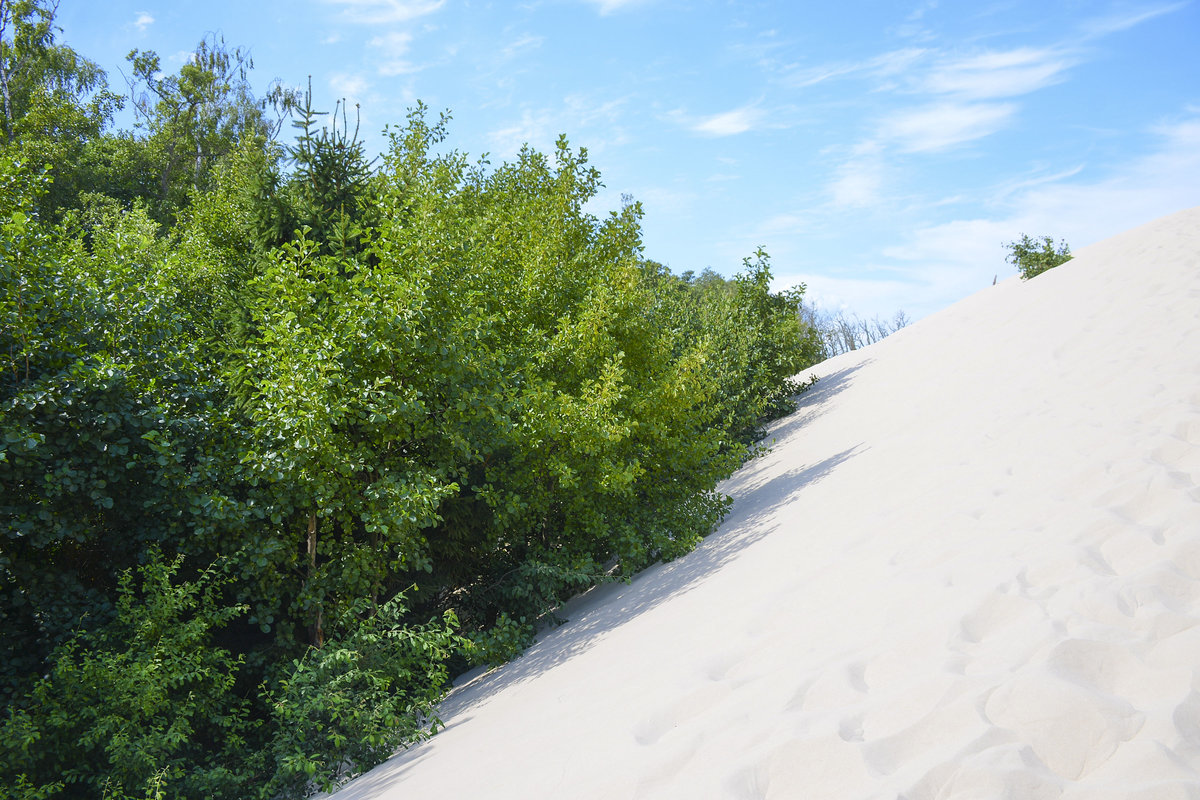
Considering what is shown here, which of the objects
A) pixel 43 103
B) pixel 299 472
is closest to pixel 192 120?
pixel 43 103

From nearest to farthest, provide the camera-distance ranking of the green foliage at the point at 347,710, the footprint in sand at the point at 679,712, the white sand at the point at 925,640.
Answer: the white sand at the point at 925,640, the footprint in sand at the point at 679,712, the green foliage at the point at 347,710

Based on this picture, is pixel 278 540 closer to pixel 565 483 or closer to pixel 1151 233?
pixel 565 483

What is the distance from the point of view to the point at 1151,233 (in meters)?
14.9

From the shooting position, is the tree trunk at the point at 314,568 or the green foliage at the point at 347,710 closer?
the green foliage at the point at 347,710

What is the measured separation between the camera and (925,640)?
3.31m

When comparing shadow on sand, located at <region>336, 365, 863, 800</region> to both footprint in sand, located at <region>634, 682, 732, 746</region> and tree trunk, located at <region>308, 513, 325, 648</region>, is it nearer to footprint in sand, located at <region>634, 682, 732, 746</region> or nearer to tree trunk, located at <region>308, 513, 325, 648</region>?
tree trunk, located at <region>308, 513, 325, 648</region>

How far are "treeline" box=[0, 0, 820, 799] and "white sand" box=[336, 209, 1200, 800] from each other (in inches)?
36.6

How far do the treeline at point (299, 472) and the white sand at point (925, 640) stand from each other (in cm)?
93

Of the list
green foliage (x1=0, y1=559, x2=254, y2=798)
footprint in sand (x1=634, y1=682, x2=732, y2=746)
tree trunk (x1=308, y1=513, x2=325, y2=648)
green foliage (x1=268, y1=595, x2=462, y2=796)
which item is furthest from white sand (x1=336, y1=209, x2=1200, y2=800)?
green foliage (x1=0, y1=559, x2=254, y2=798)

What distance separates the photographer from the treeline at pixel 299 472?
5430 mm

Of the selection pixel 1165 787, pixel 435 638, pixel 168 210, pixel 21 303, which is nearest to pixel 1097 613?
pixel 1165 787

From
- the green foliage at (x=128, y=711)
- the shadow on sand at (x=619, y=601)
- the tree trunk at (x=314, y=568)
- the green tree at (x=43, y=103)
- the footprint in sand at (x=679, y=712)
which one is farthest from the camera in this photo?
the green tree at (x=43, y=103)

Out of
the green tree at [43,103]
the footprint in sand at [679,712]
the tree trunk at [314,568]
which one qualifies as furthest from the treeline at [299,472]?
the green tree at [43,103]

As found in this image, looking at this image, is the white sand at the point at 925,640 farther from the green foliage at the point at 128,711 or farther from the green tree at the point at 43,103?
the green tree at the point at 43,103
